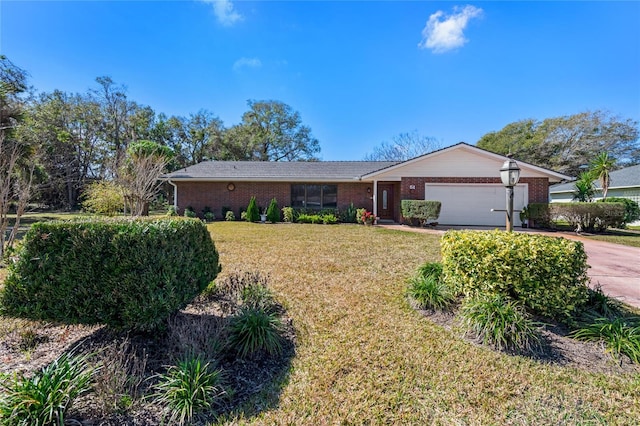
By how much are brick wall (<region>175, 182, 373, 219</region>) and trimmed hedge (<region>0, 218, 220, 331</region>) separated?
14390mm

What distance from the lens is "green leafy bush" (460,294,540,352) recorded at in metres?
2.93

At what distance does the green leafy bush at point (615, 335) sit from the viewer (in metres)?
2.77

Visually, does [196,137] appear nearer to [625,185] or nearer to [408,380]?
[408,380]

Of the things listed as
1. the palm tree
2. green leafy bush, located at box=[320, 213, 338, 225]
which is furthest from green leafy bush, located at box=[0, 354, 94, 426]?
the palm tree

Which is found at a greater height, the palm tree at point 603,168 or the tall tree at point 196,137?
the tall tree at point 196,137

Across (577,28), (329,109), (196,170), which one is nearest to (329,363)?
(577,28)

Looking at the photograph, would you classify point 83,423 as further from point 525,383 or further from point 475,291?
point 475,291

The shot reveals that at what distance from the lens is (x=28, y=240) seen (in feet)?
8.21

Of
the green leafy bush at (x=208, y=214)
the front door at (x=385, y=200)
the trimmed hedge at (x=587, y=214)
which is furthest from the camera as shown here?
the front door at (x=385, y=200)

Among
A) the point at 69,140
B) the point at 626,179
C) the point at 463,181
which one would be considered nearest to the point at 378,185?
the point at 463,181

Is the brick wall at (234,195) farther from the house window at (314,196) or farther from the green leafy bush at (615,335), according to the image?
the green leafy bush at (615,335)

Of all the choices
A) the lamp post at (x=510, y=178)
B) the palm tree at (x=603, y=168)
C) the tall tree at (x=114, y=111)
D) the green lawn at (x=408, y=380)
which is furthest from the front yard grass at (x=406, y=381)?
the tall tree at (x=114, y=111)

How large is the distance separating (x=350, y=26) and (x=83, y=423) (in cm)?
1145

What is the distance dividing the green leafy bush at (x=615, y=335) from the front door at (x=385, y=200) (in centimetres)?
1355
